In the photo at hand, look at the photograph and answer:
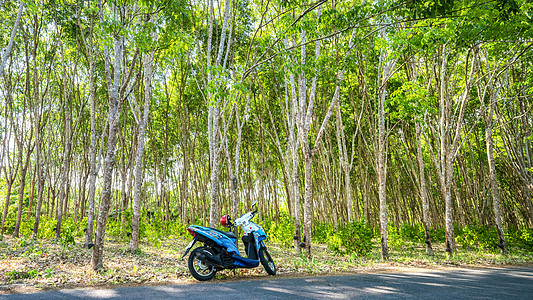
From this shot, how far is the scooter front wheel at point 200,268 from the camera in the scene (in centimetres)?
476

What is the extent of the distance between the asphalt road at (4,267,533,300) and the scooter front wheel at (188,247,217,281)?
304 mm

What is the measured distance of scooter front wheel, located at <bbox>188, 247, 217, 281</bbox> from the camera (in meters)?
4.76

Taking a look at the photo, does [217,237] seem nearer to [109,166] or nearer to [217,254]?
[217,254]

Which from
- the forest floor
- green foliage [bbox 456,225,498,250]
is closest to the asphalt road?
the forest floor

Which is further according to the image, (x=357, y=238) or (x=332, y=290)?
(x=357, y=238)

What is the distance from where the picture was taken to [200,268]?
484 cm

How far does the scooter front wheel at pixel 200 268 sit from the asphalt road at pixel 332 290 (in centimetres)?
30

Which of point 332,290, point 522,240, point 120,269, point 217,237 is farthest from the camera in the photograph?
point 522,240

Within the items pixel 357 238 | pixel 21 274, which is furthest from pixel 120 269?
pixel 357 238

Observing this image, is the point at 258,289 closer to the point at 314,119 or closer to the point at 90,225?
the point at 90,225

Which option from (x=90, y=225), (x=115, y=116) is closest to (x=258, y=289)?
(x=115, y=116)

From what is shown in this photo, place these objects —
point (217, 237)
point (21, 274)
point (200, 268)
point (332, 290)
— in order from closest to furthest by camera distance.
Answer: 1. point (332, 290)
2. point (21, 274)
3. point (200, 268)
4. point (217, 237)

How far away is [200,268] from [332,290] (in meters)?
2.18

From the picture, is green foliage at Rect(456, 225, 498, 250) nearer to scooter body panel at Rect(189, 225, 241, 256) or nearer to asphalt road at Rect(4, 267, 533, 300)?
asphalt road at Rect(4, 267, 533, 300)
